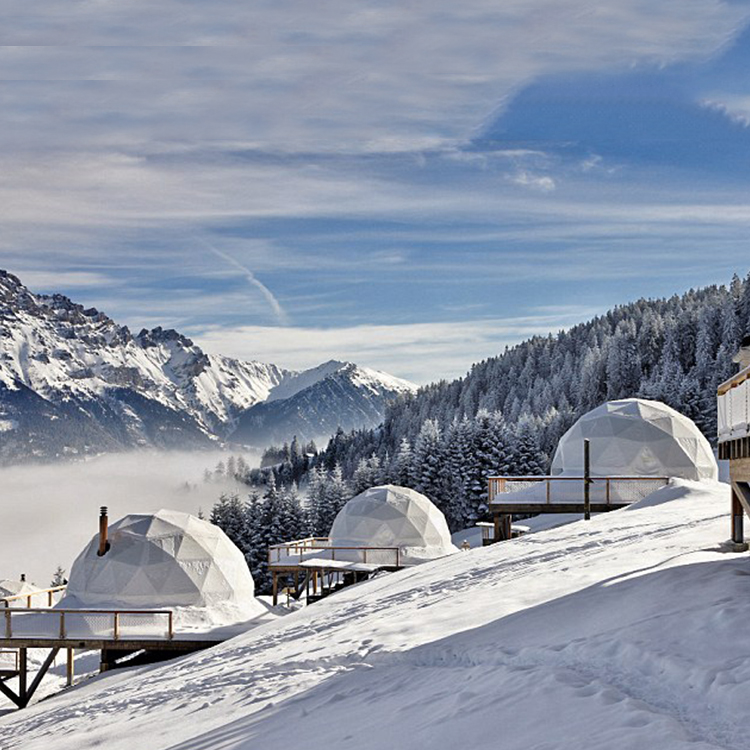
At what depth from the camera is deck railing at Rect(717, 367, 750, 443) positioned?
13.9 metres

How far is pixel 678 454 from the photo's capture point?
38.3 meters

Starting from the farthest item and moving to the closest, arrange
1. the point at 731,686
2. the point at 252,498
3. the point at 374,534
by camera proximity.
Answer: the point at 252,498 < the point at 374,534 < the point at 731,686

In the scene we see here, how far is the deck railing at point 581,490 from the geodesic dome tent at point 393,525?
29.8 ft

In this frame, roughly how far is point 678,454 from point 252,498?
4497cm

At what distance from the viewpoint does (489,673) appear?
10359 millimetres

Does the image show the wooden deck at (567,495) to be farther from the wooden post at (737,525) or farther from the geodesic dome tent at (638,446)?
the wooden post at (737,525)

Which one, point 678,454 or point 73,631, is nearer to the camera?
point 73,631

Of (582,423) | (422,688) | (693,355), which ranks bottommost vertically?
(422,688)

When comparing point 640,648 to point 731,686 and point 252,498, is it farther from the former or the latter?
point 252,498

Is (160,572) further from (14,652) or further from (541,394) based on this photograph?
(541,394)

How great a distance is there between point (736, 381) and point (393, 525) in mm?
29808

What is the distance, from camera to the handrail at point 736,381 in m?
13.9

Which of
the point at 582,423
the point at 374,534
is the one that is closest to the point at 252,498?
the point at 374,534

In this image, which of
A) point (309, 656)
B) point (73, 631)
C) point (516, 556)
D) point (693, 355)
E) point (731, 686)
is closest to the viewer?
point (731, 686)
